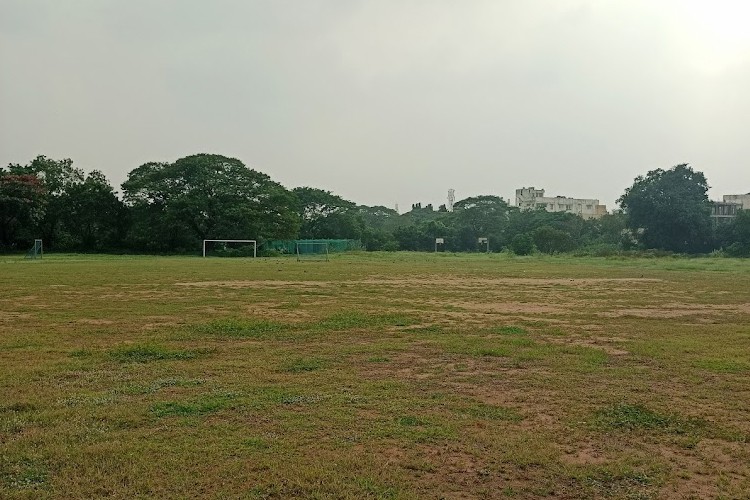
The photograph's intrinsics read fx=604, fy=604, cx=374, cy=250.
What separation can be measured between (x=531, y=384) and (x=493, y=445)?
2225mm

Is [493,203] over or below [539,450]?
over

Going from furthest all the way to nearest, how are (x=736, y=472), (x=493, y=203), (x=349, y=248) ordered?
(x=493, y=203) → (x=349, y=248) → (x=736, y=472)

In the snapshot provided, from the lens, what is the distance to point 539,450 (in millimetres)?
4676

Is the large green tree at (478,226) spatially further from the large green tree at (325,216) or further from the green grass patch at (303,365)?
the green grass patch at (303,365)

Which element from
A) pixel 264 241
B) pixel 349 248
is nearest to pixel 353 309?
pixel 264 241

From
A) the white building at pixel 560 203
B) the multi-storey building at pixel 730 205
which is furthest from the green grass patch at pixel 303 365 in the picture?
the white building at pixel 560 203

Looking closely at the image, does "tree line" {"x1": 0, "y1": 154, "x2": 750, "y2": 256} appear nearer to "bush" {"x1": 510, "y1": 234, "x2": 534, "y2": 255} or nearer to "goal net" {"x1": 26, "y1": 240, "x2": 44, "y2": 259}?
"bush" {"x1": 510, "y1": 234, "x2": 534, "y2": 255}

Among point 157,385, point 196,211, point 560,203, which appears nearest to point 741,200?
point 560,203

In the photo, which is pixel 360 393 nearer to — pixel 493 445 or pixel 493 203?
pixel 493 445

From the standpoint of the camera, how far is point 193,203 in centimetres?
5375

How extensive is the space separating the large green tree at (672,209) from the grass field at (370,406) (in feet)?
187

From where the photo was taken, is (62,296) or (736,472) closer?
(736,472)

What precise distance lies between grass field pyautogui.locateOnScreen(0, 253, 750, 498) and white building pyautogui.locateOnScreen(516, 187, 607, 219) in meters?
108

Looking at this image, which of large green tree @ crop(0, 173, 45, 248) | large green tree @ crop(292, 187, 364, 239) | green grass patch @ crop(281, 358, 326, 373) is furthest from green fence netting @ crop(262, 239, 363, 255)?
green grass patch @ crop(281, 358, 326, 373)
